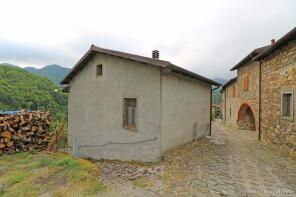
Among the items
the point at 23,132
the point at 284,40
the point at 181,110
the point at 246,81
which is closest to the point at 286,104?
the point at 284,40

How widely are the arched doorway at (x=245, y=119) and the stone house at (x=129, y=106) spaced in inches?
360

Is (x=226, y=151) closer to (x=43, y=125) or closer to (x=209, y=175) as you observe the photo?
(x=209, y=175)

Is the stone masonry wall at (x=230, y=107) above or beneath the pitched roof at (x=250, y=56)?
beneath

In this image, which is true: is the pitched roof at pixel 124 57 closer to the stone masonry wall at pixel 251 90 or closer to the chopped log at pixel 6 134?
the chopped log at pixel 6 134

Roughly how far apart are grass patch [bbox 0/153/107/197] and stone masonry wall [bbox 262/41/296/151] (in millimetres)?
7577

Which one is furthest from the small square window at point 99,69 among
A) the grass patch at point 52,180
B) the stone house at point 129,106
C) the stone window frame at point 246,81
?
the stone window frame at point 246,81

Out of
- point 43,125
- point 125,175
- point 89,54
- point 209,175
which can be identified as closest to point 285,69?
point 209,175

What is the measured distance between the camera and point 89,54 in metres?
11.0

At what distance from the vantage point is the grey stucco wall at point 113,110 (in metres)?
8.70

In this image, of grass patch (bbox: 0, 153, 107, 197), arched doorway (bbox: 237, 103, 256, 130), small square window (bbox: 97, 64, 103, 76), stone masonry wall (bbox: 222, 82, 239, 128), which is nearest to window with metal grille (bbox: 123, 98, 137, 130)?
small square window (bbox: 97, 64, 103, 76)

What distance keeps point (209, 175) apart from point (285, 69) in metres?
5.96

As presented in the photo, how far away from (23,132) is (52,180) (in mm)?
6504

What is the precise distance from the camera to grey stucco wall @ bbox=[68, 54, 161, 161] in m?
8.70

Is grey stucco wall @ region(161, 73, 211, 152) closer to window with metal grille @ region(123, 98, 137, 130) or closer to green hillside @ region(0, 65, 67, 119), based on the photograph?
window with metal grille @ region(123, 98, 137, 130)
